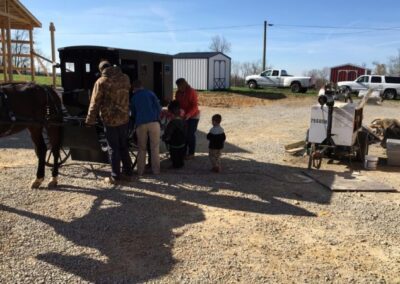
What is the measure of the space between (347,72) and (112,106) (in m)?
44.4

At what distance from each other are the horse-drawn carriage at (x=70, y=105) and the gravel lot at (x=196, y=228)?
528 mm

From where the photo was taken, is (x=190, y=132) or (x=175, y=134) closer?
(x=175, y=134)

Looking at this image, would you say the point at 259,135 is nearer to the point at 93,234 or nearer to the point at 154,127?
the point at 154,127

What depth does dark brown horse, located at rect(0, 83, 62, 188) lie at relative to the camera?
638 centimetres

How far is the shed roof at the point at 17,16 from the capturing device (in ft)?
51.3

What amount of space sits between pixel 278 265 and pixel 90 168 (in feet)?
16.0

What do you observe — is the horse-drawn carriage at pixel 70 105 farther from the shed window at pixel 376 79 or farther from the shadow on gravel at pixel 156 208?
the shed window at pixel 376 79

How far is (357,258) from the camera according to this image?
4543 millimetres

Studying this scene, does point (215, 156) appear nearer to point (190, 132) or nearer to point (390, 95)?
point (190, 132)

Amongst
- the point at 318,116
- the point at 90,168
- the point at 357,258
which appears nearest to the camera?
the point at 357,258

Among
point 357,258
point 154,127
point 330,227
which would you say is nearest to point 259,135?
point 154,127

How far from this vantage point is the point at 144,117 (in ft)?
24.2

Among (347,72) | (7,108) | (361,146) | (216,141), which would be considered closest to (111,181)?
(7,108)

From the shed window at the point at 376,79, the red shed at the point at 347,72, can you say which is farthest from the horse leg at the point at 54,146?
the red shed at the point at 347,72
